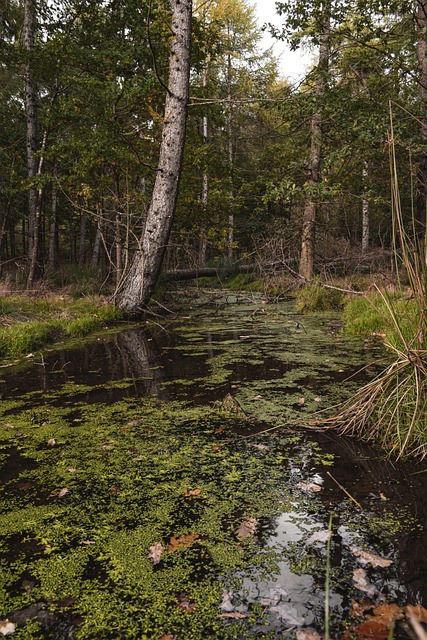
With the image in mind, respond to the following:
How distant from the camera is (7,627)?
122 cm

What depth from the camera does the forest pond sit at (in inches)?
49.8

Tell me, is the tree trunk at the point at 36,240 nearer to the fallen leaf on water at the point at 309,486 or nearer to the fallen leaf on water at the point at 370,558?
the fallen leaf on water at the point at 309,486

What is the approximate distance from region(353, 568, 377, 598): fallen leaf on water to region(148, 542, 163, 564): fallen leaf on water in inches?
26.6

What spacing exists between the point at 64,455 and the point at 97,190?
302 inches

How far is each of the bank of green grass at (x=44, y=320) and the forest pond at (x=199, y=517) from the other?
162 centimetres

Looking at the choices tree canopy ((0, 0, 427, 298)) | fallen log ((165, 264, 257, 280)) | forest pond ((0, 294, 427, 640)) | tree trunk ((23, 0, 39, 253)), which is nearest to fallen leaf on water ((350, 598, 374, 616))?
forest pond ((0, 294, 427, 640))

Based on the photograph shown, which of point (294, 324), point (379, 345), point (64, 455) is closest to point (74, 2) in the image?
point (294, 324)

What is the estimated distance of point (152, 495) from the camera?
1943 millimetres

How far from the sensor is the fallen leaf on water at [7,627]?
120 cm

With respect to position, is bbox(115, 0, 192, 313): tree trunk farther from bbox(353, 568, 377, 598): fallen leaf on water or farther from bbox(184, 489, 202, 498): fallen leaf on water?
bbox(353, 568, 377, 598): fallen leaf on water

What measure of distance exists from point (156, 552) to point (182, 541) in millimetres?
111

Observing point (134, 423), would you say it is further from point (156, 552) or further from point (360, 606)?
point (360, 606)

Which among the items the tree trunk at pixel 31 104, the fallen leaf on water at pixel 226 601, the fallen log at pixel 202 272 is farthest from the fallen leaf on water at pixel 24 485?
the tree trunk at pixel 31 104

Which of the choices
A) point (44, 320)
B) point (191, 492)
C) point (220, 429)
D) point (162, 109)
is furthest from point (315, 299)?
point (191, 492)
